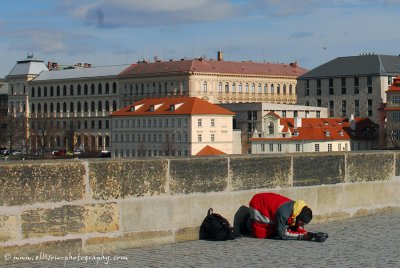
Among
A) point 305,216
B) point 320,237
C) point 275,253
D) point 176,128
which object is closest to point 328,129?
point 176,128

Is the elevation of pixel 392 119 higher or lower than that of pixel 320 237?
higher

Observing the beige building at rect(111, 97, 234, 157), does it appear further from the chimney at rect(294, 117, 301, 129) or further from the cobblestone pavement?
the cobblestone pavement

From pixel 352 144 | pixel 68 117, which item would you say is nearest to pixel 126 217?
pixel 352 144

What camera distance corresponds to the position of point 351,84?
14225 cm

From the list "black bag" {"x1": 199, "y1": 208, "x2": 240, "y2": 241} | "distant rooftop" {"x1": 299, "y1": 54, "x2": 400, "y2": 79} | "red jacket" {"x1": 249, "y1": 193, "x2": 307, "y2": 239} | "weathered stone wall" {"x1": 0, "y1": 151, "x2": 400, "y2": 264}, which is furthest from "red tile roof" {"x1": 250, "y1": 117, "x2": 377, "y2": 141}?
"black bag" {"x1": 199, "y1": 208, "x2": 240, "y2": 241}

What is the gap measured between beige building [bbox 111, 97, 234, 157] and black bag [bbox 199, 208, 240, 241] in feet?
391

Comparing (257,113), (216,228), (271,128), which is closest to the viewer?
(216,228)

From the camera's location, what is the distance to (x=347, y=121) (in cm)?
12988

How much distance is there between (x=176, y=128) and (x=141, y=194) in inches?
4885

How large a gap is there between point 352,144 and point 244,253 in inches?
4595

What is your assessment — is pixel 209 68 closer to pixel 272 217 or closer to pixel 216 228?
pixel 272 217

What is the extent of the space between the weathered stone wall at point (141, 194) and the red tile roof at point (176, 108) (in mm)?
118513

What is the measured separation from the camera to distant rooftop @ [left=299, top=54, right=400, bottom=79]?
13950cm

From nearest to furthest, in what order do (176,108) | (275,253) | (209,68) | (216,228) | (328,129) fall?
(275,253) → (216,228) → (328,129) → (176,108) → (209,68)
